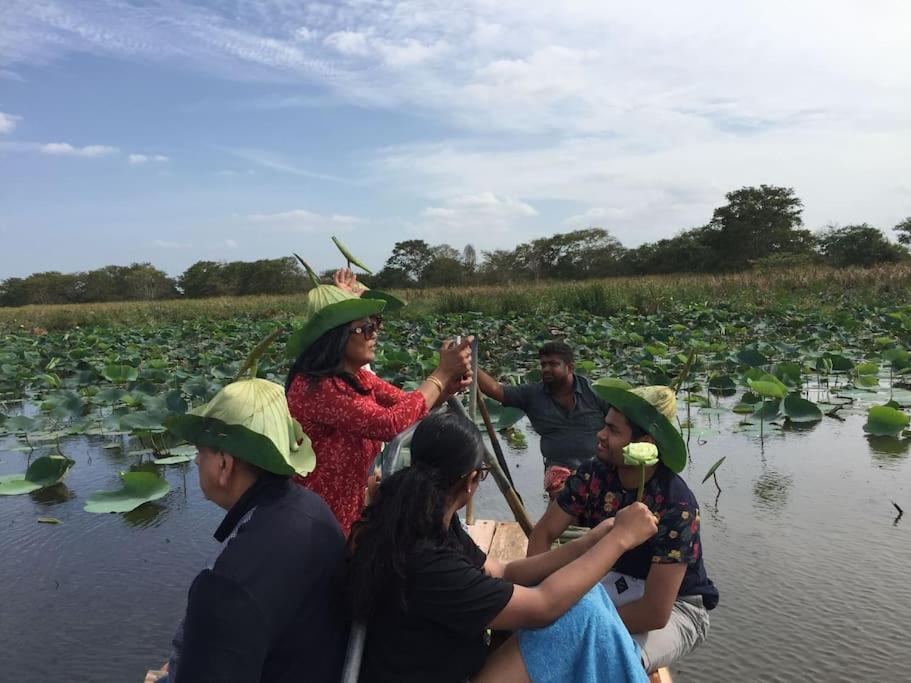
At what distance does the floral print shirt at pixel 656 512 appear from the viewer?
209 centimetres

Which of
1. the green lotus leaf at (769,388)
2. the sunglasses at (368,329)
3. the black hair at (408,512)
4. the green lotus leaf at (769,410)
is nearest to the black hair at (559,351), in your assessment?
the sunglasses at (368,329)

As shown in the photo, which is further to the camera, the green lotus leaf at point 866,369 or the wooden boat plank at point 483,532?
the green lotus leaf at point 866,369

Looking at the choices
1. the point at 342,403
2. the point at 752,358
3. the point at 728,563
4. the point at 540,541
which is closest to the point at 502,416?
the point at 728,563

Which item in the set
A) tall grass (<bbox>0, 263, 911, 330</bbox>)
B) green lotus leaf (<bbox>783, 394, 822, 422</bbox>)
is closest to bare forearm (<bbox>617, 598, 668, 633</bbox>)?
green lotus leaf (<bbox>783, 394, 822, 422</bbox>)

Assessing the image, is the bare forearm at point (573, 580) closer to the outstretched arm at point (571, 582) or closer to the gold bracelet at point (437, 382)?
the outstretched arm at point (571, 582)

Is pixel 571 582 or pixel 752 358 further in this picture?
pixel 752 358

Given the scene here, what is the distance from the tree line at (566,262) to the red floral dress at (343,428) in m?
31.5

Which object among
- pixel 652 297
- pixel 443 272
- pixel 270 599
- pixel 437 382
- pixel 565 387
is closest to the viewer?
pixel 270 599

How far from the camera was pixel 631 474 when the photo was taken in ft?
7.45

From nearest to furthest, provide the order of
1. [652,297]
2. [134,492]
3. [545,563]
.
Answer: [545,563] → [134,492] → [652,297]

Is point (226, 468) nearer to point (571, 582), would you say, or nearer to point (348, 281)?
point (571, 582)

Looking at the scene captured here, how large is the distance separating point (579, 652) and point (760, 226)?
4129 cm

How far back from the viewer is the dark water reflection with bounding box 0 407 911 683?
10.6ft

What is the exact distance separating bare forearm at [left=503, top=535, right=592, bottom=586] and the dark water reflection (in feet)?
4.91
